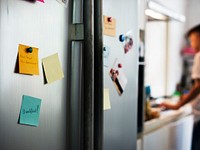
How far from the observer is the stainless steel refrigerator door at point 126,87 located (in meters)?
1.33

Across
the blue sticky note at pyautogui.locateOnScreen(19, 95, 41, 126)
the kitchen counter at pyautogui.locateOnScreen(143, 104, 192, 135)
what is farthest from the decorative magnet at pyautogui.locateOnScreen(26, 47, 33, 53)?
the kitchen counter at pyautogui.locateOnScreen(143, 104, 192, 135)

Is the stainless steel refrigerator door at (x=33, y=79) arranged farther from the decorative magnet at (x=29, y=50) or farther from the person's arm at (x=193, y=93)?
the person's arm at (x=193, y=93)

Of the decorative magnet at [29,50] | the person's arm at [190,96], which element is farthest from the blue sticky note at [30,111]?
the person's arm at [190,96]

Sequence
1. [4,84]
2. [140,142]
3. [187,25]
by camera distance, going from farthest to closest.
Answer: [187,25]
[140,142]
[4,84]

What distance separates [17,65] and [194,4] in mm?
3423

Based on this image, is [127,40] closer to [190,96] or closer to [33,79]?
[33,79]

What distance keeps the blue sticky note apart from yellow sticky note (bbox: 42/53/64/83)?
100 millimetres

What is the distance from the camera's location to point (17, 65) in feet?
2.95

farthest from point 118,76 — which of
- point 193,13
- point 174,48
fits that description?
point 193,13

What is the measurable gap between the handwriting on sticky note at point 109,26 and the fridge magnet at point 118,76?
143 millimetres

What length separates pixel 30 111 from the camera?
0.95 meters

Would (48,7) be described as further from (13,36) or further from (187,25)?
(187,25)

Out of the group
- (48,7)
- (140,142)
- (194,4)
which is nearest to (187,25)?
(194,4)

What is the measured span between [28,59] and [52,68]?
0.12m
